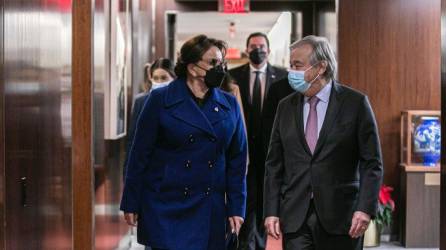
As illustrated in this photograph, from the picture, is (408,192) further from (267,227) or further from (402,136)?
(267,227)

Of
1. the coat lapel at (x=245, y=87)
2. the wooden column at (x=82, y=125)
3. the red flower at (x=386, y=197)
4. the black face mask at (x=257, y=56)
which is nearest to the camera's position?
the wooden column at (x=82, y=125)

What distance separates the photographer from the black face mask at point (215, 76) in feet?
14.4

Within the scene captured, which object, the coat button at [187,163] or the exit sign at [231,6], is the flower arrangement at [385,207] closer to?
the exit sign at [231,6]

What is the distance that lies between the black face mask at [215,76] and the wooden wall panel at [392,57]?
4478mm

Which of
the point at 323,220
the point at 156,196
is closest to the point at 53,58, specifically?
the point at 156,196

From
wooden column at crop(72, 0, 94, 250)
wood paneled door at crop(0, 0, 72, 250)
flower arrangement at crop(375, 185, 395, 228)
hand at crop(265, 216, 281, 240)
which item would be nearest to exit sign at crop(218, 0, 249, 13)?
flower arrangement at crop(375, 185, 395, 228)

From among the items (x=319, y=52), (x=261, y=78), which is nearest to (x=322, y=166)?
(x=319, y=52)

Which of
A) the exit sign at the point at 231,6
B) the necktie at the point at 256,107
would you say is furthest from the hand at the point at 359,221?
the exit sign at the point at 231,6

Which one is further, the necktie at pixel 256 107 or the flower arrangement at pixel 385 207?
the flower arrangement at pixel 385 207

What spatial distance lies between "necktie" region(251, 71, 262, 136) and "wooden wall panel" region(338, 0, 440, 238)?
6.54ft

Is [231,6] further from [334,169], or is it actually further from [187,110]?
[334,169]

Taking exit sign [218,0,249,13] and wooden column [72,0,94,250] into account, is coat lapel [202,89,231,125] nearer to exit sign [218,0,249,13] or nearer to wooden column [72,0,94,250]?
wooden column [72,0,94,250]

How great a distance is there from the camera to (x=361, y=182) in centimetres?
412

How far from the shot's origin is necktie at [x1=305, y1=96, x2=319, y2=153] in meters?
4.17
